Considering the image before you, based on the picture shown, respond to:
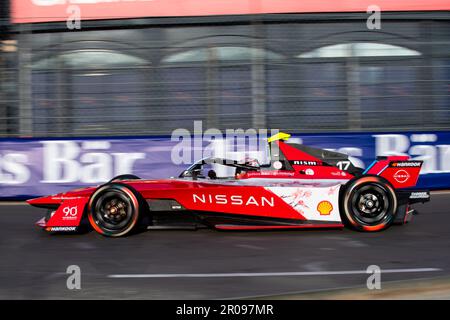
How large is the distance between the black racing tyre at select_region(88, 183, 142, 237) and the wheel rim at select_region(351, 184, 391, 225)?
2.30 m

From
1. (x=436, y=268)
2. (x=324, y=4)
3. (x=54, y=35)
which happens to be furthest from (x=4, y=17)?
(x=436, y=268)

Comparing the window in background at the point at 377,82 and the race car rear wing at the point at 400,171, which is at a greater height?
the window in background at the point at 377,82

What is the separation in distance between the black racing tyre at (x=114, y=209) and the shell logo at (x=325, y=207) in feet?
6.23

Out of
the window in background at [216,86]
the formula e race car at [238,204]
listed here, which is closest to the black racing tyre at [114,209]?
the formula e race car at [238,204]

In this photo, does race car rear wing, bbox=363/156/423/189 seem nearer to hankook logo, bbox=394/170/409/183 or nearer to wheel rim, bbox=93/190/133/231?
hankook logo, bbox=394/170/409/183

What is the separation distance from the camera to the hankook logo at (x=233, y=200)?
6.68m

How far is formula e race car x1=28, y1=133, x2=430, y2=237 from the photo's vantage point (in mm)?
6672

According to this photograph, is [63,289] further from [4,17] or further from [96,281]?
[4,17]

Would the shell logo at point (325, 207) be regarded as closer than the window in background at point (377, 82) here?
Yes

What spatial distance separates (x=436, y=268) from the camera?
17.3ft

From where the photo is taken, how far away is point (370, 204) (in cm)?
674

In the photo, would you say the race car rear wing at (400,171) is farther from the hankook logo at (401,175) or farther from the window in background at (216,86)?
the window in background at (216,86)

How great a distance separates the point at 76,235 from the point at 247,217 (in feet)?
6.44

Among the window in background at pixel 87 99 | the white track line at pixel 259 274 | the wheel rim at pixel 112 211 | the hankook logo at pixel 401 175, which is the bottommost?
the white track line at pixel 259 274
